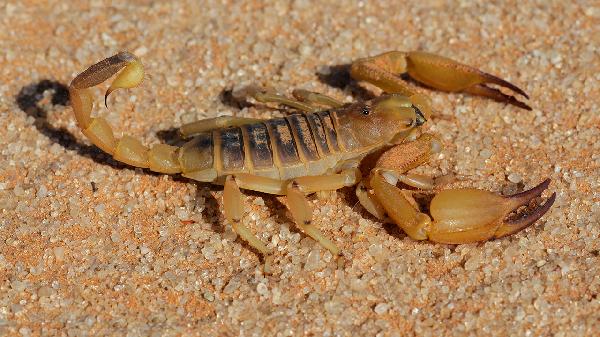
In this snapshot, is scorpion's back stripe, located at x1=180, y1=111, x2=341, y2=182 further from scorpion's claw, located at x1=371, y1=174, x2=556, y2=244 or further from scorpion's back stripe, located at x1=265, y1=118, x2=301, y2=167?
scorpion's claw, located at x1=371, y1=174, x2=556, y2=244

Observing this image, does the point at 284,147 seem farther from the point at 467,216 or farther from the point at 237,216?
the point at 467,216

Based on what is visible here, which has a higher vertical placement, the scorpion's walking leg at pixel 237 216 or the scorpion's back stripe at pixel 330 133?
the scorpion's back stripe at pixel 330 133

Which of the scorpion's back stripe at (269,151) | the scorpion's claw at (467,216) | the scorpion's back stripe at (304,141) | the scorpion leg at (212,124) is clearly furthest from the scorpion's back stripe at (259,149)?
the scorpion's claw at (467,216)

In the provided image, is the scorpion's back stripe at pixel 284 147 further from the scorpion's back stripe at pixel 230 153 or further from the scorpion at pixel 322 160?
the scorpion's back stripe at pixel 230 153

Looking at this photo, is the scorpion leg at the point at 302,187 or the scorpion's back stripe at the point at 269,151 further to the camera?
the scorpion's back stripe at the point at 269,151

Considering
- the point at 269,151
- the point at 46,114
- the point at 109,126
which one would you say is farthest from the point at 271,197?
the point at 46,114

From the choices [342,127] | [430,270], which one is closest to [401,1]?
[342,127]
